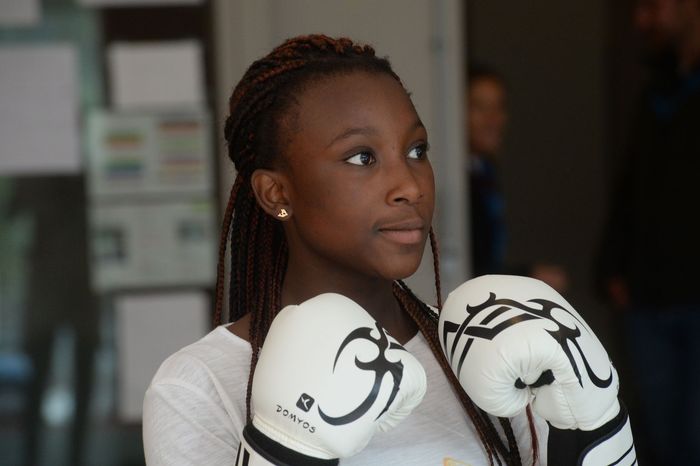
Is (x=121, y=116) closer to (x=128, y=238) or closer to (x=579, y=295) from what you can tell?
(x=128, y=238)

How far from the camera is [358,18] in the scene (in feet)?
9.87

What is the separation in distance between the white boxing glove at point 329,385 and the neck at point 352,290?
0.15m

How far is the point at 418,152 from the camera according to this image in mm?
1288

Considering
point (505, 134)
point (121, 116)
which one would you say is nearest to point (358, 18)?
point (121, 116)

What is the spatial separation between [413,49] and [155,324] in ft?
3.38

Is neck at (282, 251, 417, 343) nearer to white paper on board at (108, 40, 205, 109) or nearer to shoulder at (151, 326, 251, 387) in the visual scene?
shoulder at (151, 326, 251, 387)

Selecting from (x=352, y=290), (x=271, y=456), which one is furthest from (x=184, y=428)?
(x=352, y=290)

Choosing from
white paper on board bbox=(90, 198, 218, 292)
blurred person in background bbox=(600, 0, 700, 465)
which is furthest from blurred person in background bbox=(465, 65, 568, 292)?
white paper on board bbox=(90, 198, 218, 292)

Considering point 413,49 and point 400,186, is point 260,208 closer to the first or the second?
point 400,186

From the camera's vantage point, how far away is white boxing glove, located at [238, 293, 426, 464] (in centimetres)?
112

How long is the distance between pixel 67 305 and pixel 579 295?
2.32m

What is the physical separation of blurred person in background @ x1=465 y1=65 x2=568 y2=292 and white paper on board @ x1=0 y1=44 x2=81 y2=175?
1128 mm

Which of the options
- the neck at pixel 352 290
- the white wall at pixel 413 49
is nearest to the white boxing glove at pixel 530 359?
the neck at pixel 352 290

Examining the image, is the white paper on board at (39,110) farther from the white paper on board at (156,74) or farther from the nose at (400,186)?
the nose at (400,186)
